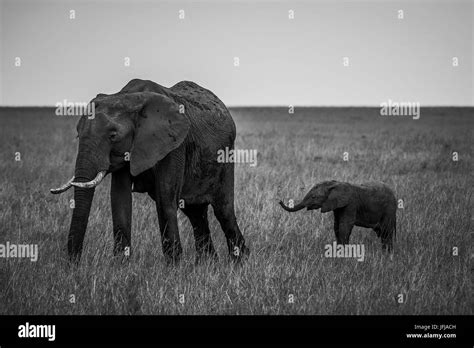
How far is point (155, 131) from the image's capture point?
306 inches

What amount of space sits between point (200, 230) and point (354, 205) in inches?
76.3

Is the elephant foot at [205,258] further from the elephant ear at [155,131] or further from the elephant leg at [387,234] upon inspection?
the elephant leg at [387,234]

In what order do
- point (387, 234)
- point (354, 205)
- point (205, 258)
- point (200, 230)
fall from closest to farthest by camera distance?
point (205, 258)
point (200, 230)
point (354, 205)
point (387, 234)

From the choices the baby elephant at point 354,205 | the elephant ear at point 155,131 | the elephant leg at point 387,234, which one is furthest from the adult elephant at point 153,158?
the elephant leg at point 387,234

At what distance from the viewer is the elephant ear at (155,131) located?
7570 mm

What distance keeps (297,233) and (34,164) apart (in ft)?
31.0

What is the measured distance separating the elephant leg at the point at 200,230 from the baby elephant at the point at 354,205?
997 mm

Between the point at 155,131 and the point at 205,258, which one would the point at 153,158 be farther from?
the point at 205,258

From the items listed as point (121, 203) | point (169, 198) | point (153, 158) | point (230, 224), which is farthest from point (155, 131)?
point (230, 224)

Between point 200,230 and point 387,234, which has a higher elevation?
point 200,230

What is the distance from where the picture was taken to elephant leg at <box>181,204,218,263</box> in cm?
895

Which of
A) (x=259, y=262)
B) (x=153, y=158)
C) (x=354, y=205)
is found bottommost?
(x=259, y=262)

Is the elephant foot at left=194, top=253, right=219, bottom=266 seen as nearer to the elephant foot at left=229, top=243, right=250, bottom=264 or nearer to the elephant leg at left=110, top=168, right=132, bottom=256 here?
the elephant foot at left=229, top=243, right=250, bottom=264
